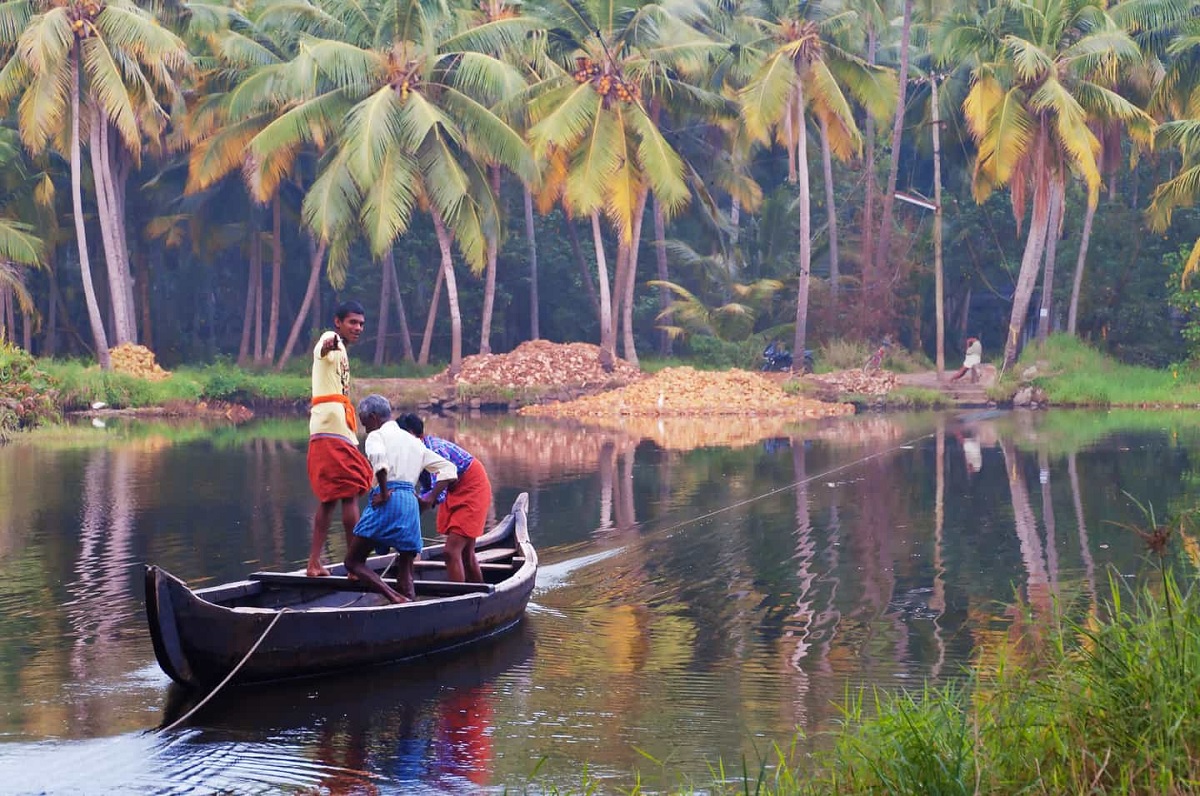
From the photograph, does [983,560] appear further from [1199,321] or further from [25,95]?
[25,95]

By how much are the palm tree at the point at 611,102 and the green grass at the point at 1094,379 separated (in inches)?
357

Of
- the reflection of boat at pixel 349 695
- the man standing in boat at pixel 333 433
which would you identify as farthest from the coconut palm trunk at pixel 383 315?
the reflection of boat at pixel 349 695

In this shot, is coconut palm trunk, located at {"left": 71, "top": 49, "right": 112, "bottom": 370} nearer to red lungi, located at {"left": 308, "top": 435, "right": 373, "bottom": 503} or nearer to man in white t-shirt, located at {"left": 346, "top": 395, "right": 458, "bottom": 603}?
red lungi, located at {"left": 308, "top": 435, "right": 373, "bottom": 503}

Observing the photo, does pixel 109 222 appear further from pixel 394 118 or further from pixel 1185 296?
pixel 1185 296

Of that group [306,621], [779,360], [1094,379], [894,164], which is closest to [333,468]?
[306,621]

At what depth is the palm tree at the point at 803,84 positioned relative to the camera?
31781mm

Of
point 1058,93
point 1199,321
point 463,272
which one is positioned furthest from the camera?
point 463,272

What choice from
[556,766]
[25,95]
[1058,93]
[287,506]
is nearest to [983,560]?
[556,766]

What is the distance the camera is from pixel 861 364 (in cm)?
3603

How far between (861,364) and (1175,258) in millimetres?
7586

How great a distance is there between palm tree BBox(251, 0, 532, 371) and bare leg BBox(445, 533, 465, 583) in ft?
65.4

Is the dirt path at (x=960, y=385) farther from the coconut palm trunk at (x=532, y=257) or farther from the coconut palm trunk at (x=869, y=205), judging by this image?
the coconut palm trunk at (x=532, y=257)

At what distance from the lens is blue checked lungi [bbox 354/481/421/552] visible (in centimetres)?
927

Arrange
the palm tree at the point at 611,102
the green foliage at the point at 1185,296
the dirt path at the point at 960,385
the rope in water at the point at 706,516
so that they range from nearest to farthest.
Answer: the rope in water at the point at 706,516
the palm tree at the point at 611,102
the green foliage at the point at 1185,296
the dirt path at the point at 960,385
